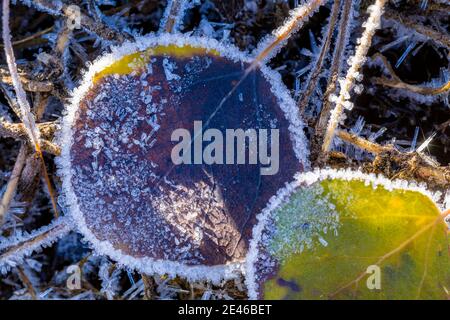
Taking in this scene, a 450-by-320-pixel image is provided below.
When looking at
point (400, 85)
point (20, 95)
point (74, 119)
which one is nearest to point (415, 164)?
point (400, 85)

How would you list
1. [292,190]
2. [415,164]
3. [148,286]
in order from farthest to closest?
[148,286]
[415,164]
[292,190]

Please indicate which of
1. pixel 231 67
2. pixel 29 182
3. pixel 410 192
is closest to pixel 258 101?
pixel 231 67

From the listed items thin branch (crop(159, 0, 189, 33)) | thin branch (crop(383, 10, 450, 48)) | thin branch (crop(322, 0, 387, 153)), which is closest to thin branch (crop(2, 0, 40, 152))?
thin branch (crop(159, 0, 189, 33))

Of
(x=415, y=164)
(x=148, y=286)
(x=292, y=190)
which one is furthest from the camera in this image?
(x=148, y=286)

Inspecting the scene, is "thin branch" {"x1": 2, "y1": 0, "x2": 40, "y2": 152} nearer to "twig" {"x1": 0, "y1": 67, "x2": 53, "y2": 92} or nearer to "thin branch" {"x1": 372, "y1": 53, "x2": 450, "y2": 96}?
"twig" {"x1": 0, "y1": 67, "x2": 53, "y2": 92}

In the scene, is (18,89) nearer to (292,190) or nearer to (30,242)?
(30,242)

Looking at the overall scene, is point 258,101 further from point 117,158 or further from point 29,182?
point 29,182
